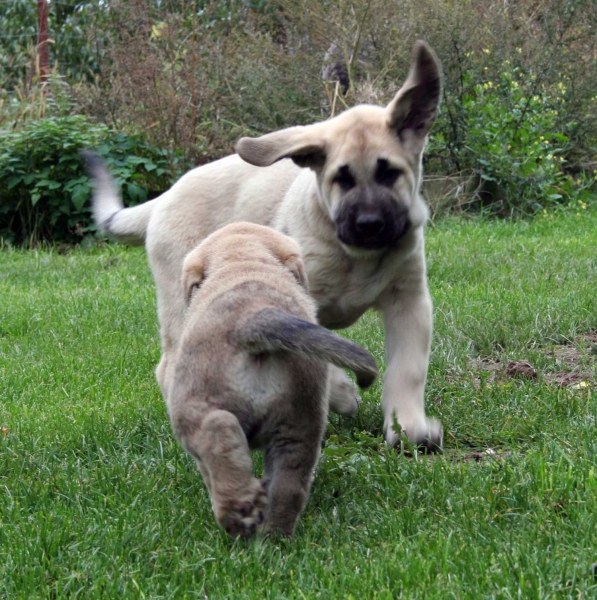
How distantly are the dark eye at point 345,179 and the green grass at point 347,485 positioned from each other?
41.4 inches

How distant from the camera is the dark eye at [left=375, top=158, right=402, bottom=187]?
4.34 metres

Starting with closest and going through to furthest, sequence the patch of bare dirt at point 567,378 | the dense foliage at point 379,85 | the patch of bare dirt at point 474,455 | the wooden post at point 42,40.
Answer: the patch of bare dirt at point 474,455 < the patch of bare dirt at point 567,378 < the dense foliage at point 379,85 < the wooden post at point 42,40

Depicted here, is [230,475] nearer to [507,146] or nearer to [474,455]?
[474,455]

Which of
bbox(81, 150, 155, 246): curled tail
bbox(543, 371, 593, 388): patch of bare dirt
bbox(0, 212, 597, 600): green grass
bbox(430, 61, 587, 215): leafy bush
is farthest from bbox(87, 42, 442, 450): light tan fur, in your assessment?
bbox(430, 61, 587, 215): leafy bush

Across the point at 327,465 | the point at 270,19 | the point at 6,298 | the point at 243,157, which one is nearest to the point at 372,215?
the point at 243,157

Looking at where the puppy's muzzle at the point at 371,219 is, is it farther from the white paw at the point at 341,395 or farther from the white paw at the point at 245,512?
the white paw at the point at 245,512

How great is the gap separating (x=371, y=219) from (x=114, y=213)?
1812 mm

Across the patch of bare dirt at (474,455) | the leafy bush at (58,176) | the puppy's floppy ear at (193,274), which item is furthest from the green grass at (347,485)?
the leafy bush at (58,176)

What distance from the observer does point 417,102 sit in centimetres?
448

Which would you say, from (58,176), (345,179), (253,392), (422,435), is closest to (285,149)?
(345,179)

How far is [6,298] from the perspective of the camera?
7.53 metres

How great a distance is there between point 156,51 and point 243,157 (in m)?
8.28

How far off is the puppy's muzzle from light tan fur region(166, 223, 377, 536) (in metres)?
1.02

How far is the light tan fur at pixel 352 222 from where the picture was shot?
4.21m
